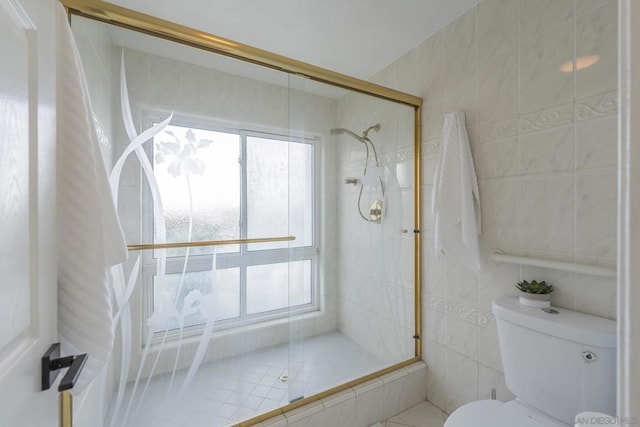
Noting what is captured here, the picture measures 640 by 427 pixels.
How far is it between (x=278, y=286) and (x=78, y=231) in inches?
48.9

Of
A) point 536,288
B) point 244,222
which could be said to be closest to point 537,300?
point 536,288

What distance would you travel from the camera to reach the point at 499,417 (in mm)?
1069

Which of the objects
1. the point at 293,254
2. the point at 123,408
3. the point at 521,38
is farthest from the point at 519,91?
the point at 123,408

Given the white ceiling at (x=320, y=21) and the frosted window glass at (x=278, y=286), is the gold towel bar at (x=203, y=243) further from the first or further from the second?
the white ceiling at (x=320, y=21)

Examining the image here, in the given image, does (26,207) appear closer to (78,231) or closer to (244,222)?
(78,231)

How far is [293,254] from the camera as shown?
1.68m

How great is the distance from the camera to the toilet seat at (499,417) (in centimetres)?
103

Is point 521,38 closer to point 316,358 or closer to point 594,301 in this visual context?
point 594,301

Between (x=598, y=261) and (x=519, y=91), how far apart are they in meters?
0.80

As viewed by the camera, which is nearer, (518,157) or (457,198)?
(518,157)

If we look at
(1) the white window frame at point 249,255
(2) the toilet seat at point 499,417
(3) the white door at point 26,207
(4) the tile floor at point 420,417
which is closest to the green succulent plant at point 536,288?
(2) the toilet seat at point 499,417

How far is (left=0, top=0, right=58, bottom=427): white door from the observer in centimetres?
43

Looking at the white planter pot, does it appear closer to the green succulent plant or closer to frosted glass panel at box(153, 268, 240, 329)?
the green succulent plant

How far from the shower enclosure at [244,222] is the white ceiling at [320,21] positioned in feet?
1.13
